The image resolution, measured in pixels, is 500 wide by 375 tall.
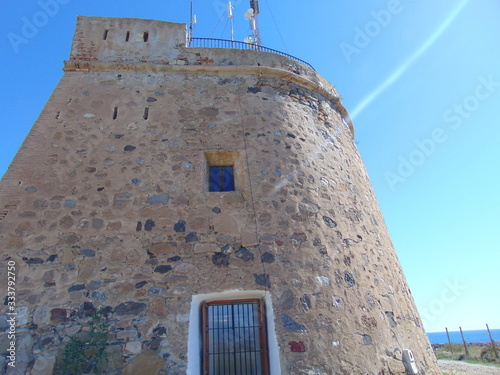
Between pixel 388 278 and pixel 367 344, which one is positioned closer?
pixel 367 344

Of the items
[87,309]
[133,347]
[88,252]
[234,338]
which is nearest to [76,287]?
[87,309]

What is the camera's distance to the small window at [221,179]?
17.8ft

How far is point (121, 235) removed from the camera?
4676 millimetres

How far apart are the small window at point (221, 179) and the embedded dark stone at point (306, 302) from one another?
1.93m

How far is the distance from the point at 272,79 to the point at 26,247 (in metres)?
4.81

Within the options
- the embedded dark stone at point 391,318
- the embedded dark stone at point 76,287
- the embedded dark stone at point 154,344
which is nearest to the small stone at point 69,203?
A: the embedded dark stone at point 76,287

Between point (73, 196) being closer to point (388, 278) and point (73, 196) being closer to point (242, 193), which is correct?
point (242, 193)

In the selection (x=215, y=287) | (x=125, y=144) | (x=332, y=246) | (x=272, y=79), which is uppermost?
(x=272, y=79)

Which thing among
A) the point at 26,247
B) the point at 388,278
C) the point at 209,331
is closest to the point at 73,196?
the point at 26,247

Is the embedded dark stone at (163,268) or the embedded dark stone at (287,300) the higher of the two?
the embedded dark stone at (163,268)

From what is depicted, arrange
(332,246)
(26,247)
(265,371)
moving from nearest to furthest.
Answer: (265,371)
(26,247)
(332,246)

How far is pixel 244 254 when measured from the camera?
4.60 m

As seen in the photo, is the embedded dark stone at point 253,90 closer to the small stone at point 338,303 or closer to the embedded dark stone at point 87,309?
the small stone at point 338,303

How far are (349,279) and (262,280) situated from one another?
4.07 ft
